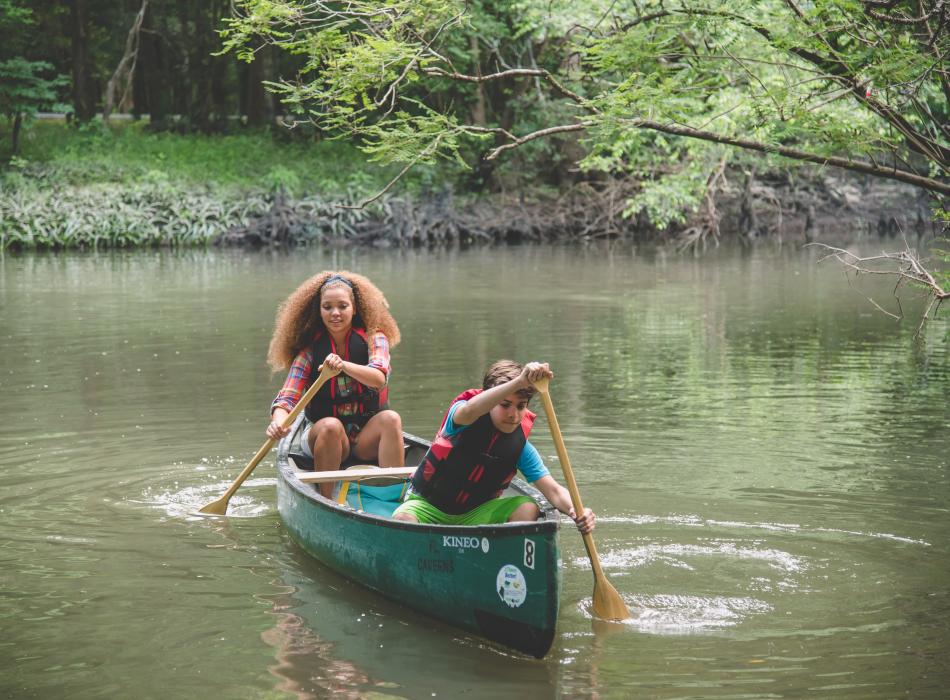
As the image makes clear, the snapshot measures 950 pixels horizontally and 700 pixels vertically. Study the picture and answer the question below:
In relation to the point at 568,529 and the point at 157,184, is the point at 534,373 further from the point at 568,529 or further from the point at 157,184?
the point at 157,184

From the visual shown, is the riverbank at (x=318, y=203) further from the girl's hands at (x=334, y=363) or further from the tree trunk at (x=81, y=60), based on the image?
the girl's hands at (x=334, y=363)

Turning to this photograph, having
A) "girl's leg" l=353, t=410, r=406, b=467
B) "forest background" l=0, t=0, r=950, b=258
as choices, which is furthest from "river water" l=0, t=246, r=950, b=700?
"forest background" l=0, t=0, r=950, b=258

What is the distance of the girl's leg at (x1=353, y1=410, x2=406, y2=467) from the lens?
6840mm

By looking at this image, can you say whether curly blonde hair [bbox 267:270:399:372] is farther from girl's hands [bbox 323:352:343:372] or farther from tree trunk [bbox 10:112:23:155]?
tree trunk [bbox 10:112:23:155]

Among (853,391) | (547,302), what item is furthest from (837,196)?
(853,391)

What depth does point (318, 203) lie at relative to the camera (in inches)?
1214

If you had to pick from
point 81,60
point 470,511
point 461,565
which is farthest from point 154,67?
point 461,565

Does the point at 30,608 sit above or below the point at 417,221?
below

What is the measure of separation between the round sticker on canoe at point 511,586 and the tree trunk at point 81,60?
3310 cm

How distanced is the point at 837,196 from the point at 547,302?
18383 millimetres

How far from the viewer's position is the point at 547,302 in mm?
18016

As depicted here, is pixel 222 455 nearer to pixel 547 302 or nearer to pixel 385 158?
pixel 385 158

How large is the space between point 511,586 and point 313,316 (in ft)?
8.63

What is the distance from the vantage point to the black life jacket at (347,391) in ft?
22.5
